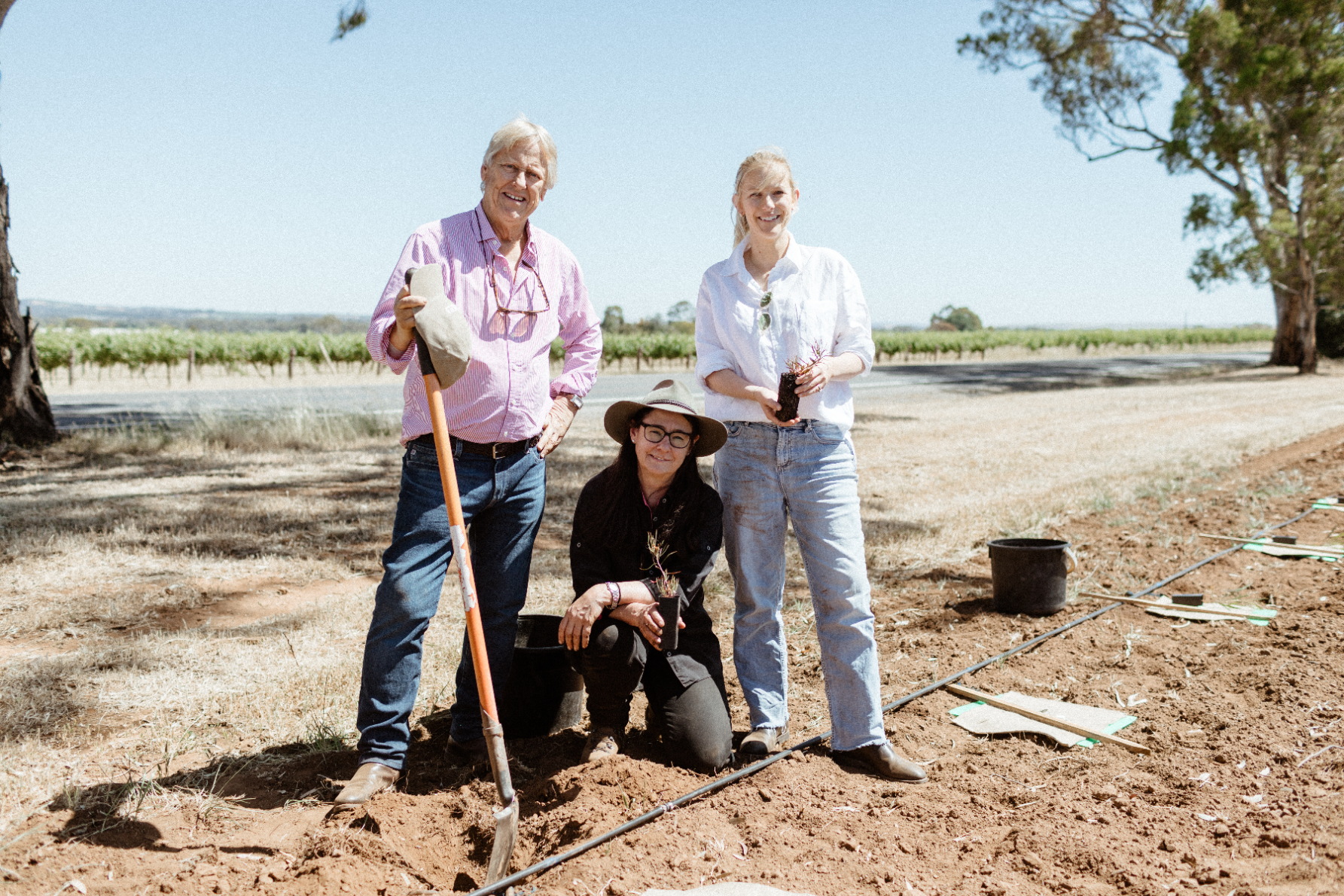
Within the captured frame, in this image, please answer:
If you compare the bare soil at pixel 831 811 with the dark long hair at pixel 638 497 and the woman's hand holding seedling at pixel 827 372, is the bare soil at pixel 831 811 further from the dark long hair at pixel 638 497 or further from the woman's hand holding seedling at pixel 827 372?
the woman's hand holding seedling at pixel 827 372

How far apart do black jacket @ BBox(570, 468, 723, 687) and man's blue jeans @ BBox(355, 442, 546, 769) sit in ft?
0.65

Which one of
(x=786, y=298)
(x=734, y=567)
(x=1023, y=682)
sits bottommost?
(x=1023, y=682)

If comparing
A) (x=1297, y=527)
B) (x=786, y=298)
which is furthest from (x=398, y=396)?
(x=786, y=298)

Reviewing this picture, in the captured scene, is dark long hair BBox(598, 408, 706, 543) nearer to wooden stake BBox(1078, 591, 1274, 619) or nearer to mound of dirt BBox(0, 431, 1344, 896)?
mound of dirt BBox(0, 431, 1344, 896)

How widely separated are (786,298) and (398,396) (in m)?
15.7

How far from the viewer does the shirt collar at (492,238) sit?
117 inches

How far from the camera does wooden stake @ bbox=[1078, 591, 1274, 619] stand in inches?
190

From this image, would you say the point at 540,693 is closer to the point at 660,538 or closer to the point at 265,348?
the point at 660,538

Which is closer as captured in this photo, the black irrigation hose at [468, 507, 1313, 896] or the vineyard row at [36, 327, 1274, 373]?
the black irrigation hose at [468, 507, 1313, 896]

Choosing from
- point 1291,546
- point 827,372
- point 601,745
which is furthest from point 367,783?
point 1291,546

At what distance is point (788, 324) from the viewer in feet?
10.1

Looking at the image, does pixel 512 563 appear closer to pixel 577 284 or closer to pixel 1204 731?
pixel 577 284

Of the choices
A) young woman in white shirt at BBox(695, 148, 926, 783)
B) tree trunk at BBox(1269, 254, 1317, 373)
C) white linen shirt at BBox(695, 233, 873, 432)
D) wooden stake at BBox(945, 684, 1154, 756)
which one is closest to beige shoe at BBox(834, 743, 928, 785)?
young woman in white shirt at BBox(695, 148, 926, 783)

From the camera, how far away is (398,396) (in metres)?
17.8
